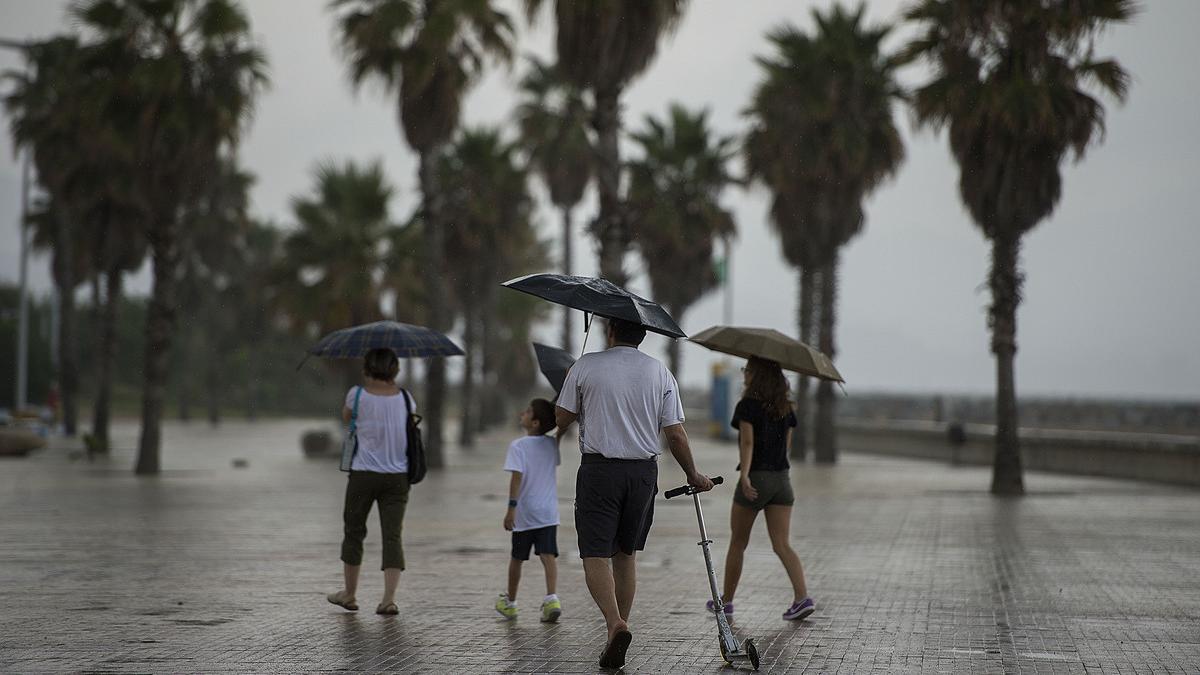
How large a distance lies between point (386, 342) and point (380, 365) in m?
0.52

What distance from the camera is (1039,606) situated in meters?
10.0

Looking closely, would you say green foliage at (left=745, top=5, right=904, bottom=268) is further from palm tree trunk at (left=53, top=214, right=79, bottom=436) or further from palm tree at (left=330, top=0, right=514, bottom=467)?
palm tree trunk at (left=53, top=214, right=79, bottom=436)

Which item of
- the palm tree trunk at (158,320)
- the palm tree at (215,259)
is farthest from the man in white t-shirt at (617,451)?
the palm tree at (215,259)

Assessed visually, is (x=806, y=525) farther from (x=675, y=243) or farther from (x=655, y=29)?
(x=675, y=243)

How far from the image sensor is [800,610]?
9.24 meters

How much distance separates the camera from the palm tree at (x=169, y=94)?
25172 mm

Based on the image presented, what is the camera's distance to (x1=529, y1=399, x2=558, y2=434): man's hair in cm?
936

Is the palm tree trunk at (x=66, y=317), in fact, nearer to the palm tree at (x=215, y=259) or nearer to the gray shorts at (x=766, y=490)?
the palm tree at (x=215, y=259)

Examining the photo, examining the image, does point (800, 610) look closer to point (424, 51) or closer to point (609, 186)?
point (609, 186)

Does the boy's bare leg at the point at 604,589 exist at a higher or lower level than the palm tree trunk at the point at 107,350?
lower

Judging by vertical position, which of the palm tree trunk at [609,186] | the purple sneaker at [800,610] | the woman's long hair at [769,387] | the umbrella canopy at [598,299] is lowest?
the purple sneaker at [800,610]

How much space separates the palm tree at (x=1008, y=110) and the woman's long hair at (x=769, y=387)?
13227 mm

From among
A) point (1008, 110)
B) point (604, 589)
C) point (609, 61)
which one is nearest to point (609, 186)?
point (609, 61)

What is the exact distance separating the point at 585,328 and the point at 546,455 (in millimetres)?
2065
